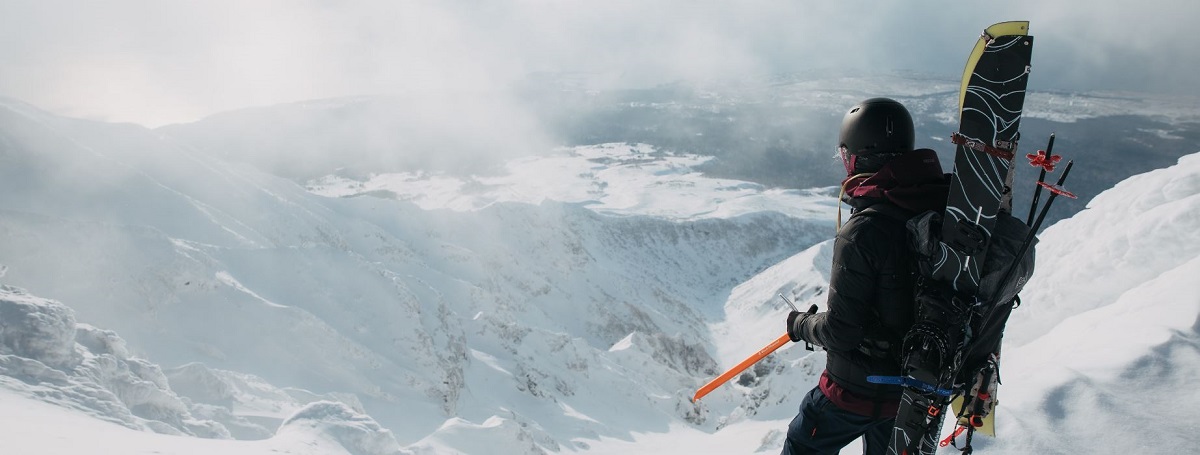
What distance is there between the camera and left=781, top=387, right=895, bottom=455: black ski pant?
452cm

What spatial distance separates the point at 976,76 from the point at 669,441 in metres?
25.9

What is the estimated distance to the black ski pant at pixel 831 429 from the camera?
452 centimetres

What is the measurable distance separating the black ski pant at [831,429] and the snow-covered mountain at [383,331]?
8.18 ft

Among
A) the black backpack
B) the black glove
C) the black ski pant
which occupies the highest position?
the black backpack

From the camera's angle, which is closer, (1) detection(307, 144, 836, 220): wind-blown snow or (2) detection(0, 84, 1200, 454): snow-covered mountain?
(2) detection(0, 84, 1200, 454): snow-covered mountain

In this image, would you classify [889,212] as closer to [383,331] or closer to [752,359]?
[752,359]

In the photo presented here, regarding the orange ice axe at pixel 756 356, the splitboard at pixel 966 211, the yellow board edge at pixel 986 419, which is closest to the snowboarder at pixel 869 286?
the splitboard at pixel 966 211

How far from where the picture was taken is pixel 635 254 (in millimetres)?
79250

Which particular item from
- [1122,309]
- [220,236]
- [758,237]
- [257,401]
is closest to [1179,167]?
[1122,309]

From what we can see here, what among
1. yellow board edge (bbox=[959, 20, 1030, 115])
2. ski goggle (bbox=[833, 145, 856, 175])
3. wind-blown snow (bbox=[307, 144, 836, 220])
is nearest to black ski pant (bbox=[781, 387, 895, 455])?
ski goggle (bbox=[833, 145, 856, 175])

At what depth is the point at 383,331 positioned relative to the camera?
924 inches

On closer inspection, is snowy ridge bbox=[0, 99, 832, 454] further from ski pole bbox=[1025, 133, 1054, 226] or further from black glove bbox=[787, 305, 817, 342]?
ski pole bbox=[1025, 133, 1054, 226]

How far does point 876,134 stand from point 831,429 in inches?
83.6

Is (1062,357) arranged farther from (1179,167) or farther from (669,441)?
(669,441)
